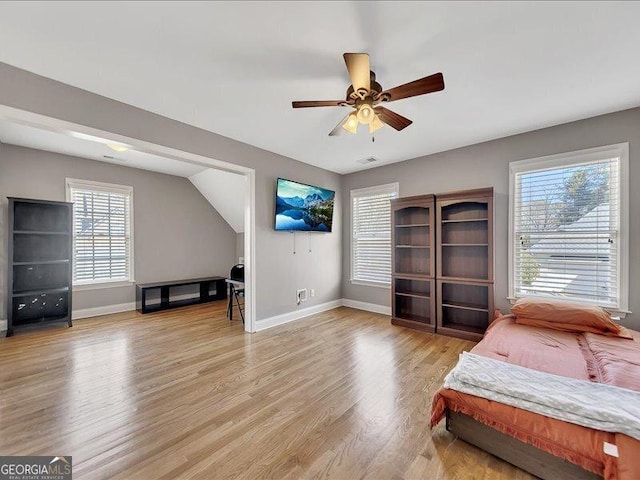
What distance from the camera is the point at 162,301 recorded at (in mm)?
5125

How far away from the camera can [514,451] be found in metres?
1.55

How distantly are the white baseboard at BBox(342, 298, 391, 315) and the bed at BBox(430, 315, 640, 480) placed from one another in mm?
2276

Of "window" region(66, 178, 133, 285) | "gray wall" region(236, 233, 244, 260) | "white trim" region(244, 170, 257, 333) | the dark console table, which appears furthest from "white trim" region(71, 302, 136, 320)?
"white trim" region(244, 170, 257, 333)

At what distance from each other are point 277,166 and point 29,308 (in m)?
4.18

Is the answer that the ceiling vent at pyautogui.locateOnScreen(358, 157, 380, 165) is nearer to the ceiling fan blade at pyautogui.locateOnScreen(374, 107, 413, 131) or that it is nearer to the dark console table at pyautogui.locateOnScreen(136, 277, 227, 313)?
the ceiling fan blade at pyautogui.locateOnScreen(374, 107, 413, 131)

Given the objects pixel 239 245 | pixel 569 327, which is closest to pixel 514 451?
pixel 569 327

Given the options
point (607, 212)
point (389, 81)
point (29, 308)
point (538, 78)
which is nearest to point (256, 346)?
point (389, 81)

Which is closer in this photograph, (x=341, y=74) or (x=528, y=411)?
(x=528, y=411)

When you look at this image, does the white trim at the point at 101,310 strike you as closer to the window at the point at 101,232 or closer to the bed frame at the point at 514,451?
the window at the point at 101,232

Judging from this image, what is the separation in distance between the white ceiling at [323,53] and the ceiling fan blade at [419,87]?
280 millimetres

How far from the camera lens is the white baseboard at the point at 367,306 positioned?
15.6ft

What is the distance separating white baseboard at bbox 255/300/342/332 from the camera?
3.95 metres

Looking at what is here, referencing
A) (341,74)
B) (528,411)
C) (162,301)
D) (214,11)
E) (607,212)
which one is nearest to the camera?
(528,411)

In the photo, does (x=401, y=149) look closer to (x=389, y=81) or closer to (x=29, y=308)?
(x=389, y=81)
